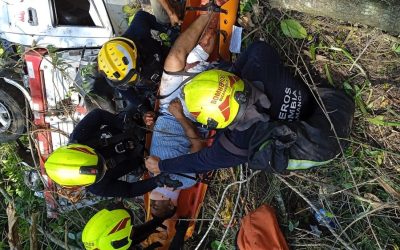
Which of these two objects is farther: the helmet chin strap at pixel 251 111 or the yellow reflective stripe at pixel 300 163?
the yellow reflective stripe at pixel 300 163

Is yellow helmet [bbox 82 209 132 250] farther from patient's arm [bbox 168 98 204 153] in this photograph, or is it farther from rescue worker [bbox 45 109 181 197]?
patient's arm [bbox 168 98 204 153]

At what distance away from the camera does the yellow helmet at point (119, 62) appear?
12.7ft

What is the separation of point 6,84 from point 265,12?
3293mm

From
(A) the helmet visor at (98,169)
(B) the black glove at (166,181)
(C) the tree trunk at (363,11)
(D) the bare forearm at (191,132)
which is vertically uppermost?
(C) the tree trunk at (363,11)

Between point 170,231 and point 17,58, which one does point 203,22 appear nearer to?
point 170,231

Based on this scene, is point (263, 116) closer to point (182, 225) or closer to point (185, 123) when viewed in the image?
point (185, 123)

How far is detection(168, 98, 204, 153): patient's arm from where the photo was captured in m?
4.21

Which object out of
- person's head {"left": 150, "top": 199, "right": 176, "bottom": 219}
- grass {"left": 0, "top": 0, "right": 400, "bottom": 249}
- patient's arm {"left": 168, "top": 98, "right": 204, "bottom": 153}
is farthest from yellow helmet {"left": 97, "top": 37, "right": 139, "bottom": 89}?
person's head {"left": 150, "top": 199, "right": 176, "bottom": 219}

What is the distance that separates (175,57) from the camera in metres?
3.99

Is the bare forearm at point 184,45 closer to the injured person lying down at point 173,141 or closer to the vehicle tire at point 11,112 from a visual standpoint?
the injured person lying down at point 173,141

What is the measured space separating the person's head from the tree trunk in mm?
2443

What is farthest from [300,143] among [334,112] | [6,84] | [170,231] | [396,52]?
[6,84]

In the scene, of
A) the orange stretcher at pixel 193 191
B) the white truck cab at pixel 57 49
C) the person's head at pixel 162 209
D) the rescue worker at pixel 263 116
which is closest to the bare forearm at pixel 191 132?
the orange stretcher at pixel 193 191

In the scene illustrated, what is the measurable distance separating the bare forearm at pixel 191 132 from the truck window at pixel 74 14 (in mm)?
1576
